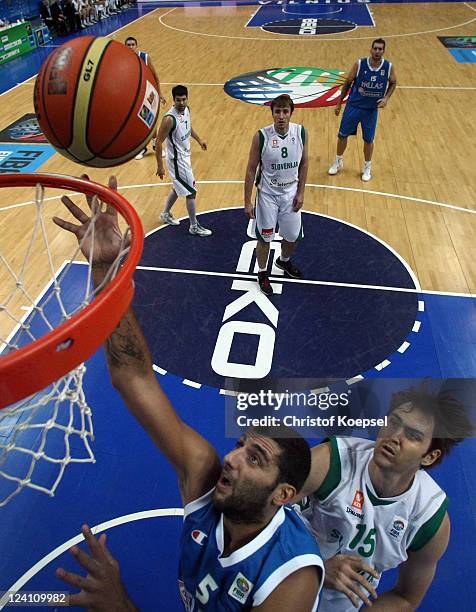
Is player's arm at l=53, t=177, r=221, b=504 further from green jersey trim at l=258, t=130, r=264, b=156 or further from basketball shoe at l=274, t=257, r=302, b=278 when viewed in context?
basketball shoe at l=274, t=257, r=302, b=278

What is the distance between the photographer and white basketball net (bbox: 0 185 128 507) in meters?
2.12

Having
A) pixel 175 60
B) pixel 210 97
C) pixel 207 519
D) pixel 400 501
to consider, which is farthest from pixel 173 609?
pixel 175 60

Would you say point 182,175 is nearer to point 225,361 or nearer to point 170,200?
point 170,200

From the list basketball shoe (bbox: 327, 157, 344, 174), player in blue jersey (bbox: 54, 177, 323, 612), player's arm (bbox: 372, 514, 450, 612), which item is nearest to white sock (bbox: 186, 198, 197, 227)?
basketball shoe (bbox: 327, 157, 344, 174)

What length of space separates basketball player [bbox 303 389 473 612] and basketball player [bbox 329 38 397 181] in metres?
5.37

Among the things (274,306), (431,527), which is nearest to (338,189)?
(274,306)

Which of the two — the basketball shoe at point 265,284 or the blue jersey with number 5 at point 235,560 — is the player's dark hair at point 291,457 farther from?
the basketball shoe at point 265,284

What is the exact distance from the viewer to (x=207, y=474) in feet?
6.11

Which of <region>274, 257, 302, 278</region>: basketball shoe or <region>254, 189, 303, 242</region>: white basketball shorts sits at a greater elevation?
<region>254, 189, 303, 242</region>: white basketball shorts

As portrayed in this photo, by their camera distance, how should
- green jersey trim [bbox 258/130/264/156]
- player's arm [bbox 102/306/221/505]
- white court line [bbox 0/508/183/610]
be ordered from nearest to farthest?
player's arm [bbox 102/306/221/505] → white court line [bbox 0/508/183/610] → green jersey trim [bbox 258/130/264/156]

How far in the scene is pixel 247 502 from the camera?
1.70 m

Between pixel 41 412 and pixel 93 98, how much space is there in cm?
240

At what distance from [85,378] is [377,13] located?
1814 cm

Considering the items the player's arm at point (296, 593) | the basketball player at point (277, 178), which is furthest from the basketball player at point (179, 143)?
the player's arm at point (296, 593)
